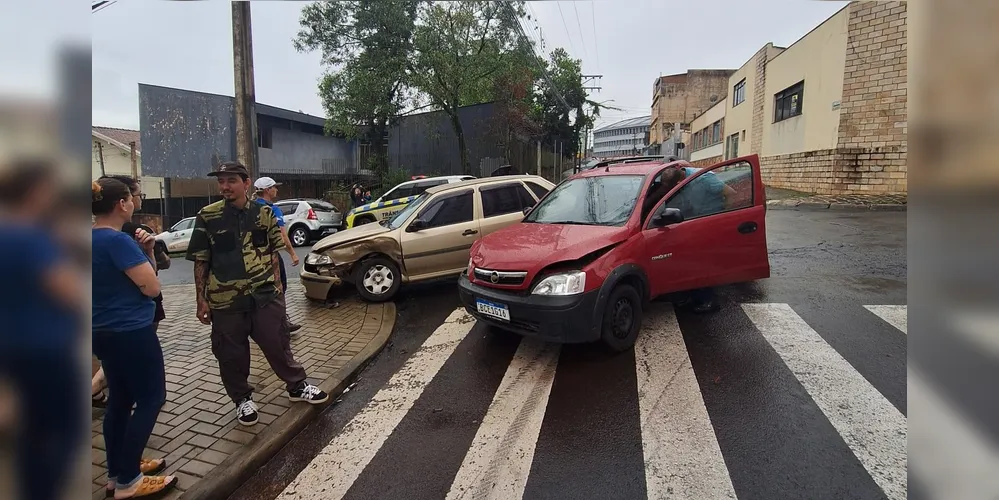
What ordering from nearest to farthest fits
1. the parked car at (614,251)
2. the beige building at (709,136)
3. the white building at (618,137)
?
the parked car at (614,251) → the beige building at (709,136) → the white building at (618,137)

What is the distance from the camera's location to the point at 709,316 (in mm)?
5840

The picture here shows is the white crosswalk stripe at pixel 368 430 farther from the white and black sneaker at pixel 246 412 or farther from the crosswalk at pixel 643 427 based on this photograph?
the white and black sneaker at pixel 246 412

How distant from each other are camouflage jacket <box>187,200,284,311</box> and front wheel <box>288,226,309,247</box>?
1185 centimetres

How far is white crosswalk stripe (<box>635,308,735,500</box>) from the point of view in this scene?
9.41 feet

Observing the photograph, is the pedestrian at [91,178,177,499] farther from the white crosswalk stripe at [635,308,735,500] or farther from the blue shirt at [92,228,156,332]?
the white crosswalk stripe at [635,308,735,500]

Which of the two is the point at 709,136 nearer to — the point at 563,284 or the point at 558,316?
the point at 563,284

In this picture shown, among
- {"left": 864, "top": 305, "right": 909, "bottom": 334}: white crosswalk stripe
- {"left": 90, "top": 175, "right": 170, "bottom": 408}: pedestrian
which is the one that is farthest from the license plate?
{"left": 864, "top": 305, "right": 909, "bottom": 334}: white crosswalk stripe

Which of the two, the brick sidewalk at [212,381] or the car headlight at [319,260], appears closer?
the brick sidewalk at [212,381]

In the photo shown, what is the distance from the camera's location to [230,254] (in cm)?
348

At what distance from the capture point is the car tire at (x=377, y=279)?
7.01 meters

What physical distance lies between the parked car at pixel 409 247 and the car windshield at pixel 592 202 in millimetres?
1461
